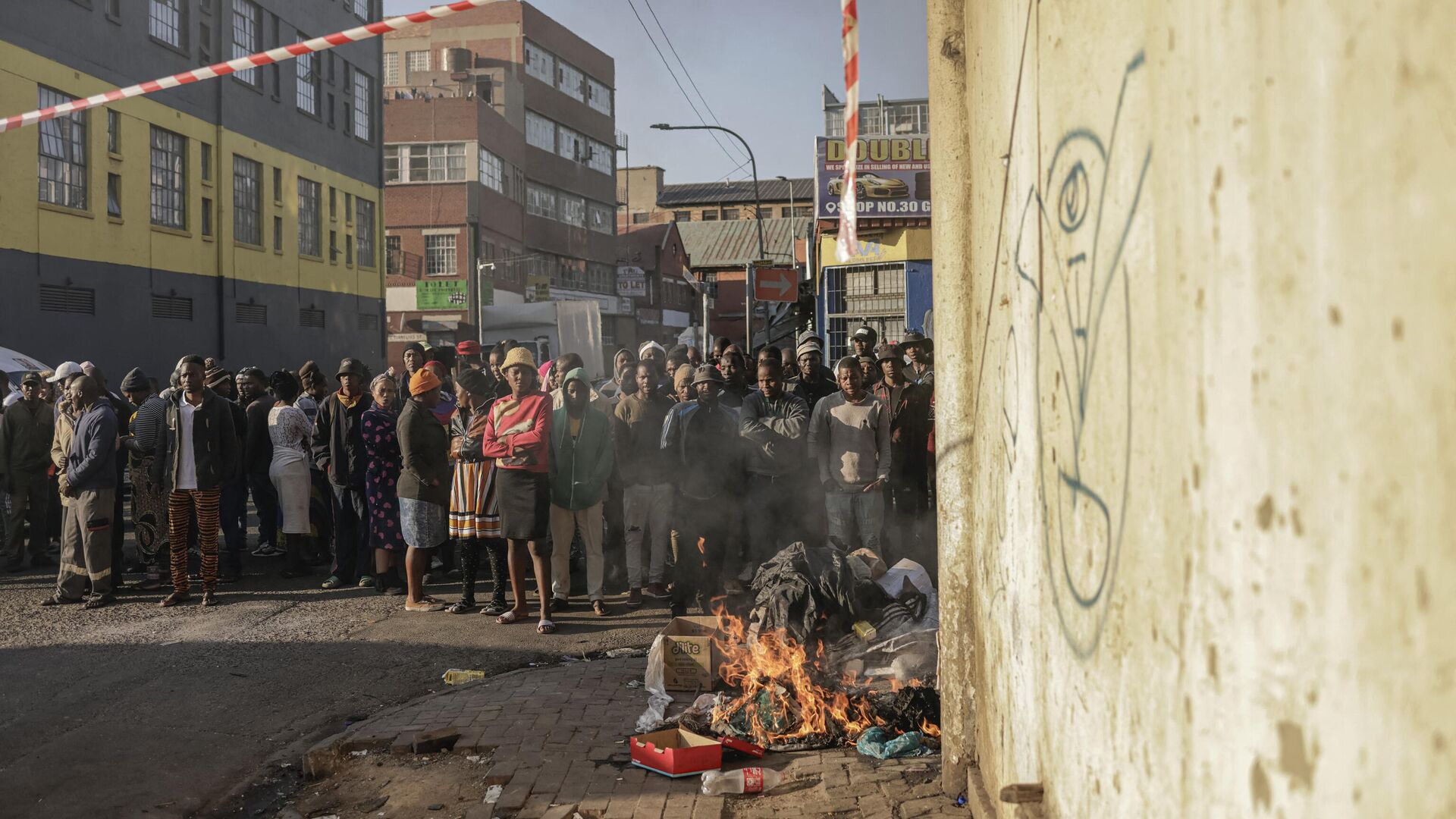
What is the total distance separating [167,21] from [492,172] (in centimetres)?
2634

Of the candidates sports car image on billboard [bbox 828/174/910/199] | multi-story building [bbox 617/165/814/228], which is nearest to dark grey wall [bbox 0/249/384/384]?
Answer: sports car image on billboard [bbox 828/174/910/199]

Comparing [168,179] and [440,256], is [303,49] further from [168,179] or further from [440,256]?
[440,256]

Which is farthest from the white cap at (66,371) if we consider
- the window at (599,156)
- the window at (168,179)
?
the window at (599,156)

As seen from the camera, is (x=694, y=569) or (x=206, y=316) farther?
(x=206, y=316)

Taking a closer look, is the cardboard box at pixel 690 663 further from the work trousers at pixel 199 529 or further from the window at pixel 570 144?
the window at pixel 570 144

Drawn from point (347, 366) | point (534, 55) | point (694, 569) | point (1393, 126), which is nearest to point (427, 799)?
point (694, 569)

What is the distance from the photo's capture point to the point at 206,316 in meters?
27.1

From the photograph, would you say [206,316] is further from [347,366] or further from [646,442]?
[646,442]

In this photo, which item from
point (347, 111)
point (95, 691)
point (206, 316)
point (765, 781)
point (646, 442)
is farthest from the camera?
point (347, 111)

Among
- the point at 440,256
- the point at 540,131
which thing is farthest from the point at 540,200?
the point at 440,256

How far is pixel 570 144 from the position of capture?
62062 mm

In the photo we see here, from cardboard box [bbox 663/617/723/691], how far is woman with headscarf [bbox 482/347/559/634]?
2.32 metres

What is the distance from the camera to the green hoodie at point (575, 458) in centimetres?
910

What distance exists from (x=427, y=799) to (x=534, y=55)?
56935mm
